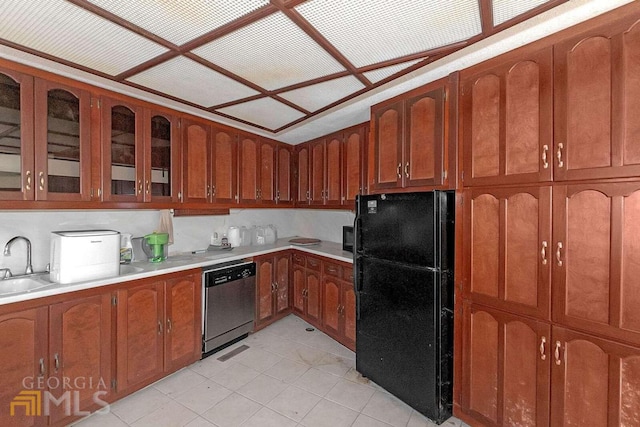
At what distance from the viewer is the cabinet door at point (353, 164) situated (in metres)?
2.99

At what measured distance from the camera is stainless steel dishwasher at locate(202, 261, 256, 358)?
2.63 m

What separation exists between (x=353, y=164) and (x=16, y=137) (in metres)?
2.62

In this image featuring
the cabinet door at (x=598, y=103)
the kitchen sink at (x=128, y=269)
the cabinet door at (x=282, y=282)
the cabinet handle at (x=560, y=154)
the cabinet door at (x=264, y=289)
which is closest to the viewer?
the cabinet door at (x=598, y=103)

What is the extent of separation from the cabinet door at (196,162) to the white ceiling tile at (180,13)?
1.32 metres

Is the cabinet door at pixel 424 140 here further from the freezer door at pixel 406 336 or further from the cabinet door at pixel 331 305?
the cabinet door at pixel 331 305

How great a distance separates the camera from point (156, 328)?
7.39 feet

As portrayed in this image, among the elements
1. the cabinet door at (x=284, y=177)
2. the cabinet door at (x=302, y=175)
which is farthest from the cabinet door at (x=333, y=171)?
the cabinet door at (x=284, y=177)

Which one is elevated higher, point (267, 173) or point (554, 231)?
point (267, 173)

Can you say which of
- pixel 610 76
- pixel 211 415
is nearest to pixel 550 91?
pixel 610 76

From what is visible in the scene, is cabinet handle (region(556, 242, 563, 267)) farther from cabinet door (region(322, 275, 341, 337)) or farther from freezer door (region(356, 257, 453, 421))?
cabinet door (region(322, 275, 341, 337))

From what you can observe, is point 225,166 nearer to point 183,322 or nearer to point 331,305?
point 183,322

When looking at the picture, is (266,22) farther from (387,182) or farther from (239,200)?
(239,200)

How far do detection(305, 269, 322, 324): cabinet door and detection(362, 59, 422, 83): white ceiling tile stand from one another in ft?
6.90

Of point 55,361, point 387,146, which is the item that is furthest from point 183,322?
point 387,146
